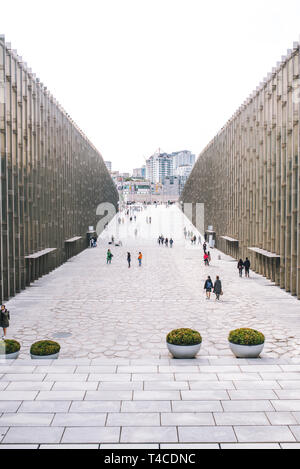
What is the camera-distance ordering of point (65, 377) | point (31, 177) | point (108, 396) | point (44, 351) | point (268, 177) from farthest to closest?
point (268, 177), point (31, 177), point (44, 351), point (65, 377), point (108, 396)

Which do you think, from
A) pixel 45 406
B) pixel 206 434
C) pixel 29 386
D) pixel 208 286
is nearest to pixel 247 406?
pixel 206 434

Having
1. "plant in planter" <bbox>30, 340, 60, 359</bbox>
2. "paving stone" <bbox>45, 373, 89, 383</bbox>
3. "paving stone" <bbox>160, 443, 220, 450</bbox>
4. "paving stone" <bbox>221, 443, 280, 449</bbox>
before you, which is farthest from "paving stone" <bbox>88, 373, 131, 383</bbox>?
"paving stone" <bbox>221, 443, 280, 449</bbox>

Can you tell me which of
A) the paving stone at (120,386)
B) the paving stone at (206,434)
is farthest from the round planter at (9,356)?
the paving stone at (206,434)

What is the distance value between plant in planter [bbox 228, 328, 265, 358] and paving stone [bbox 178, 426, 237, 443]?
4.99m

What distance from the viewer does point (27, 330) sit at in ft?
59.1

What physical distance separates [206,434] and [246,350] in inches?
214

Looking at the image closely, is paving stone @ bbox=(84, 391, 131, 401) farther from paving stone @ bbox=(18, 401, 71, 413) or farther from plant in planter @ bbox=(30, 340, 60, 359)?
plant in planter @ bbox=(30, 340, 60, 359)

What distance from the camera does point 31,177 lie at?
96.7ft

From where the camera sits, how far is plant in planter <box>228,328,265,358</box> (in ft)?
44.3

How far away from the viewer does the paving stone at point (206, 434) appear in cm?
827

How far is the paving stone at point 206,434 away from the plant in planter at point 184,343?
15.6 ft

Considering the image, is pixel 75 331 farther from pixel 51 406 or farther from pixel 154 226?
pixel 154 226

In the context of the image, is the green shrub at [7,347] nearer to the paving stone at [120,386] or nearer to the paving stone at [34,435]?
the paving stone at [120,386]

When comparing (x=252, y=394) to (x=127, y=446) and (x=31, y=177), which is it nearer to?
(x=127, y=446)
